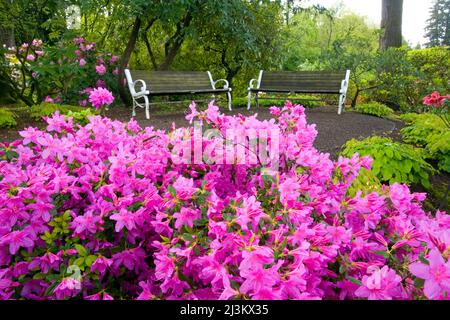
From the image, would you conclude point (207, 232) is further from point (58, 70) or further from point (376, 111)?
point (376, 111)

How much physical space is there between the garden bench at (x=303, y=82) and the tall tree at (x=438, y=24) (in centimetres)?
4329

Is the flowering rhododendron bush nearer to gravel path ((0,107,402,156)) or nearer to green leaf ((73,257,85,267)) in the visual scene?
green leaf ((73,257,85,267))

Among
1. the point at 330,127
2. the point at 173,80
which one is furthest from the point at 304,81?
the point at 330,127

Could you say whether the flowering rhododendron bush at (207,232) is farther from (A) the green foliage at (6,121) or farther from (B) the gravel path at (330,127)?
(A) the green foliage at (6,121)

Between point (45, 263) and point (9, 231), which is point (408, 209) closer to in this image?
point (45, 263)

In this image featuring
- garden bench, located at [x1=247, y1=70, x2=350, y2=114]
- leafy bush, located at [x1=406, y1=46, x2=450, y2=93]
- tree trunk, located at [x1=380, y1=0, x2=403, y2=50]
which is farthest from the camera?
tree trunk, located at [x1=380, y1=0, x2=403, y2=50]

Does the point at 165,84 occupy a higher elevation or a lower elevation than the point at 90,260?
higher

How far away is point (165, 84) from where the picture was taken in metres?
8.88

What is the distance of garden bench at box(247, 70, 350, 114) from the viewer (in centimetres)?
971

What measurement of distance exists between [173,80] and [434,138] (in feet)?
19.5

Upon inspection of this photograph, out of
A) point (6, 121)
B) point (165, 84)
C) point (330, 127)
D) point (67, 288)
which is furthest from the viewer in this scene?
point (165, 84)

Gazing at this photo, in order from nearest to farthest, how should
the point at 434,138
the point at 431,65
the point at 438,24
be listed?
1. the point at 434,138
2. the point at 431,65
3. the point at 438,24

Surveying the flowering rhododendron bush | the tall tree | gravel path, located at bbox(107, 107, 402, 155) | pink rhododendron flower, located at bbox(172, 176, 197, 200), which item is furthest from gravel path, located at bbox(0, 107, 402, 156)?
the tall tree

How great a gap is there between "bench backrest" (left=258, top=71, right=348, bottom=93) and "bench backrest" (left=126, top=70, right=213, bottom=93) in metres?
1.64
